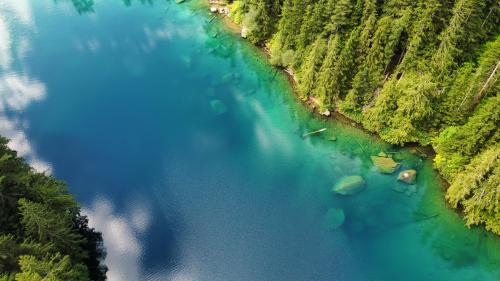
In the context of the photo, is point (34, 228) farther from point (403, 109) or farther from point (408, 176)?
point (403, 109)

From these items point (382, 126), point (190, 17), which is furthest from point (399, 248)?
point (190, 17)

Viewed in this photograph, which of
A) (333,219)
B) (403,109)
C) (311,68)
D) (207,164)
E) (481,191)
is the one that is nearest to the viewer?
Result: (481,191)

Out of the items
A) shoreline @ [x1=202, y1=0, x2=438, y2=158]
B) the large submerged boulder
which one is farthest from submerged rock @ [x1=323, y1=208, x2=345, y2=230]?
shoreline @ [x1=202, y1=0, x2=438, y2=158]

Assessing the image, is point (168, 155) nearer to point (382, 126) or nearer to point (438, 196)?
point (382, 126)

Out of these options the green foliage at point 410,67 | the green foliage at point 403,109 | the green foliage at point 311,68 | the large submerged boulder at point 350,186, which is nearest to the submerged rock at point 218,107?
the green foliage at point 311,68

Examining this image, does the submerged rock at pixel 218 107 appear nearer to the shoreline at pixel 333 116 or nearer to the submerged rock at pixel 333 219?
the shoreline at pixel 333 116

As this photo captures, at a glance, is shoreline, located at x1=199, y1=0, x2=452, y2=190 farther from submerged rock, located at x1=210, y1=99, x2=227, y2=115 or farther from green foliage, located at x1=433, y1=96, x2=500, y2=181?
submerged rock, located at x1=210, y1=99, x2=227, y2=115

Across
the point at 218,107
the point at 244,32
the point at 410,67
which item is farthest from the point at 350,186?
the point at 244,32
